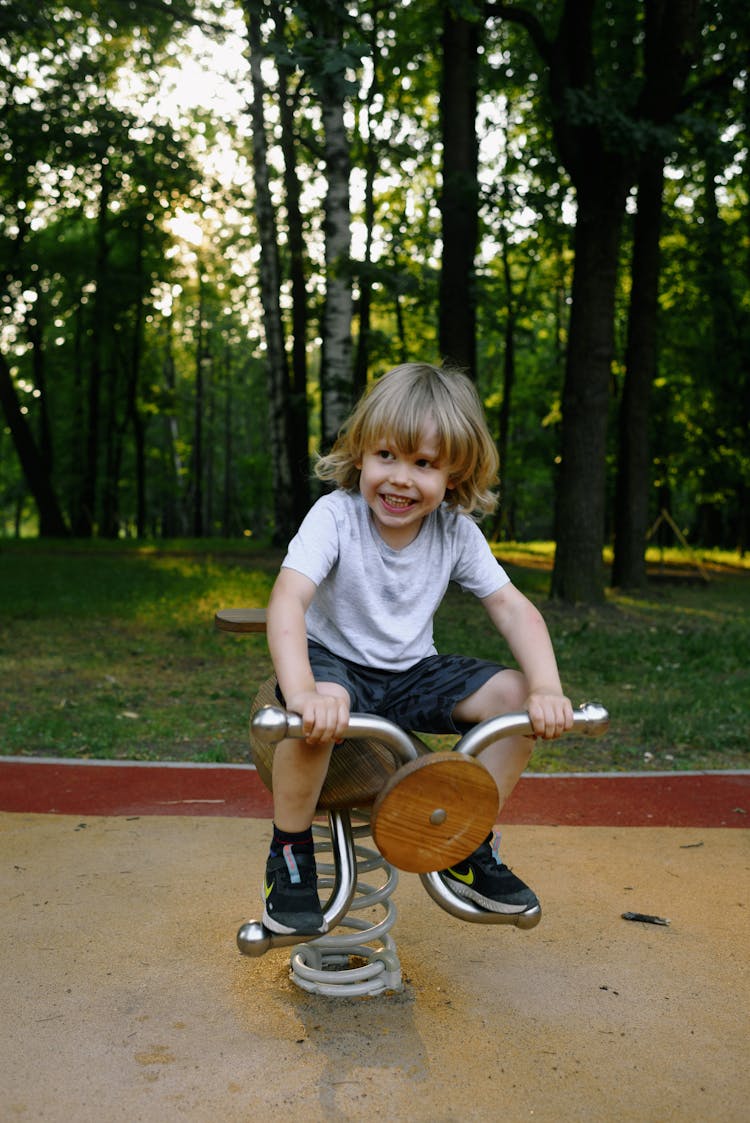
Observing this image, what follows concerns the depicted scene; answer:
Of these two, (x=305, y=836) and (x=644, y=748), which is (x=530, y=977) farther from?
(x=644, y=748)

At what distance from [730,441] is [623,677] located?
14922 millimetres

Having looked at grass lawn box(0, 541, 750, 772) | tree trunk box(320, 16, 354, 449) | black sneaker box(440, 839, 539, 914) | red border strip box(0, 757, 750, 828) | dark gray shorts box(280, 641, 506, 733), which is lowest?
grass lawn box(0, 541, 750, 772)

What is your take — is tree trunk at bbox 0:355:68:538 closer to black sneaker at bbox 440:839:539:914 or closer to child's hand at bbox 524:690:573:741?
black sneaker at bbox 440:839:539:914

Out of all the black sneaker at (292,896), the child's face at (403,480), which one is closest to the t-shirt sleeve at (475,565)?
the child's face at (403,480)

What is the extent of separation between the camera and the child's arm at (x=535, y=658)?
2.40 metres

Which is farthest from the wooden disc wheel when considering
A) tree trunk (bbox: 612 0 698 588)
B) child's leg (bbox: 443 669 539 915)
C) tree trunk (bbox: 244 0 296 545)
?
tree trunk (bbox: 244 0 296 545)

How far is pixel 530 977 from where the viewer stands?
9.62 feet

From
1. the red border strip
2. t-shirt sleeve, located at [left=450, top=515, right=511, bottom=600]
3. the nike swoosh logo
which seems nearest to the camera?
the nike swoosh logo

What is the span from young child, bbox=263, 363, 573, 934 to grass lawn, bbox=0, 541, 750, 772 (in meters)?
2.81

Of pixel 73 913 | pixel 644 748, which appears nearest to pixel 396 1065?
pixel 73 913

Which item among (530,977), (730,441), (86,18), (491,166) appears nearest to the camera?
(530,977)

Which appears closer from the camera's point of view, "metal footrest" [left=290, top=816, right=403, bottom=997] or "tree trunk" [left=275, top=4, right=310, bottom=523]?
"metal footrest" [left=290, top=816, right=403, bottom=997]

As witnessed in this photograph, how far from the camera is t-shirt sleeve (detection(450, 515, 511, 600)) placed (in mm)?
2917

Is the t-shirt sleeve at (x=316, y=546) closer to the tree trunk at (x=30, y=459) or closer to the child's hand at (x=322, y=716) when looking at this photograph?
the child's hand at (x=322, y=716)
